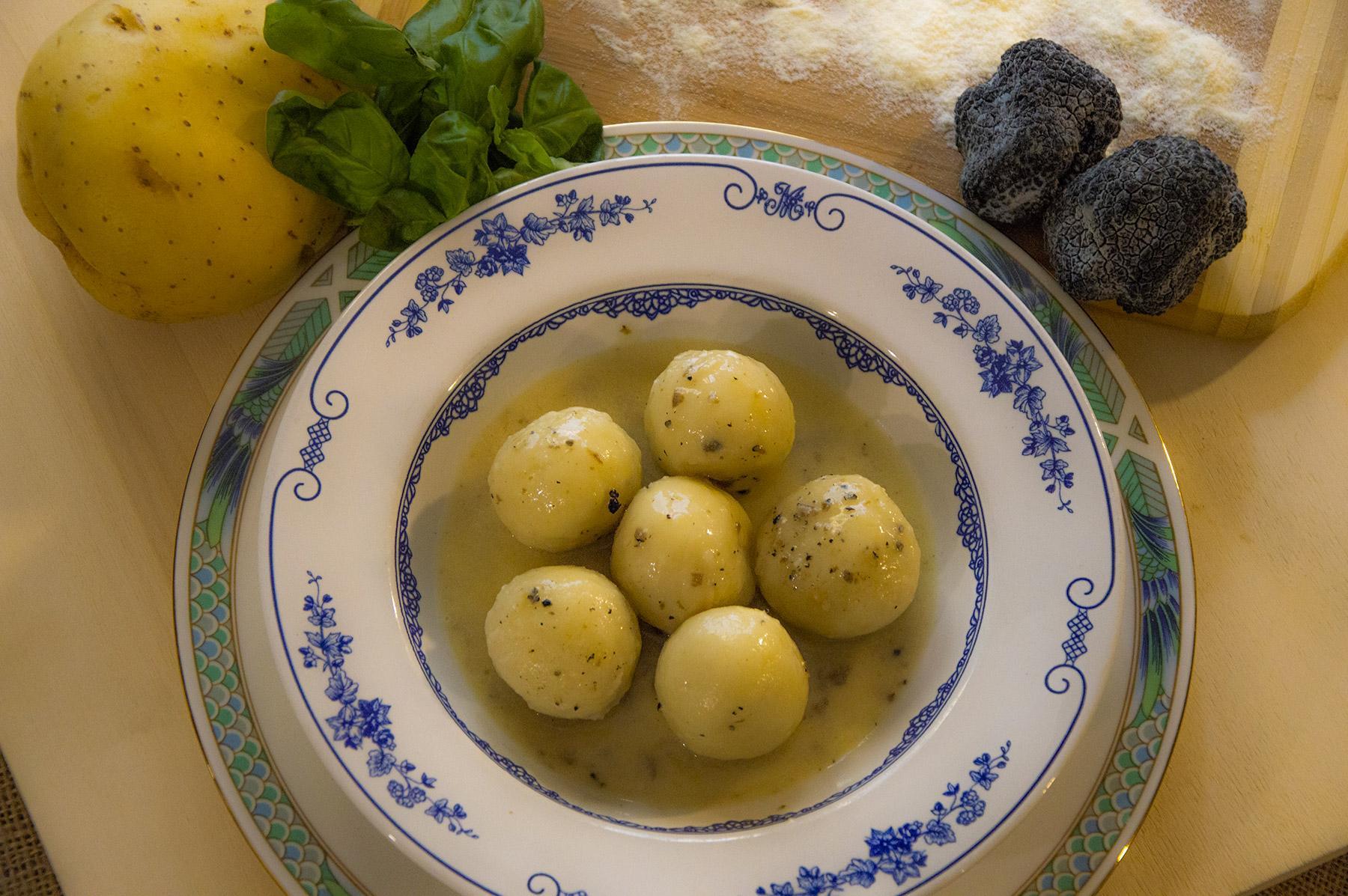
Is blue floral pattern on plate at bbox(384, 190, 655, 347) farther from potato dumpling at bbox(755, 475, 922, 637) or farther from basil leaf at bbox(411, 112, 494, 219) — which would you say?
potato dumpling at bbox(755, 475, 922, 637)

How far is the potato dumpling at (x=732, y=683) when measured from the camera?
0.94 m

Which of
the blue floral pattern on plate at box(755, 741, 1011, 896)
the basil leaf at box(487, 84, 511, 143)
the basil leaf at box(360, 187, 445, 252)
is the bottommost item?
the blue floral pattern on plate at box(755, 741, 1011, 896)

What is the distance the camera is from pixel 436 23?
118 centimetres

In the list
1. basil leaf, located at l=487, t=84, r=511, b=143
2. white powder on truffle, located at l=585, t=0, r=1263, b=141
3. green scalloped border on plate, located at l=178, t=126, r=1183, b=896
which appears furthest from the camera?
white powder on truffle, located at l=585, t=0, r=1263, b=141

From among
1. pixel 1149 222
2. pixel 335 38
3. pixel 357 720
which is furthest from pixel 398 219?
pixel 1149 222

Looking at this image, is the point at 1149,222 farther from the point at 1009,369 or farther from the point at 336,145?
the point at 336,145

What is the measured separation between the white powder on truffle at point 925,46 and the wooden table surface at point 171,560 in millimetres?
61

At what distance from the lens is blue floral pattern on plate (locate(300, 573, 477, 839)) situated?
36.1 inches

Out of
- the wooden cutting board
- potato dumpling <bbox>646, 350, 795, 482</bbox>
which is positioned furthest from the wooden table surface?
potato dumpling <bbox>646, 350, 795, 482</bbox>

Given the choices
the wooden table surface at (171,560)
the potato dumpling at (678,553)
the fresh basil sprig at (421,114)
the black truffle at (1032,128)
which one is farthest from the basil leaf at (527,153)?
the black truffle at (1032,128)

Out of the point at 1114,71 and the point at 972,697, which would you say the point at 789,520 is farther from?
the point at 1114,71

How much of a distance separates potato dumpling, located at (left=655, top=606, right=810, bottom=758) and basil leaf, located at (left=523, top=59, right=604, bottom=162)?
2.06 feet

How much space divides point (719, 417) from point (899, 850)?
47cm

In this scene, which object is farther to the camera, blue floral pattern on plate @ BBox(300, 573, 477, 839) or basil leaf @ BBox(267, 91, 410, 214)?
basil leaf @ BBox(267, 91, 410, 214)
